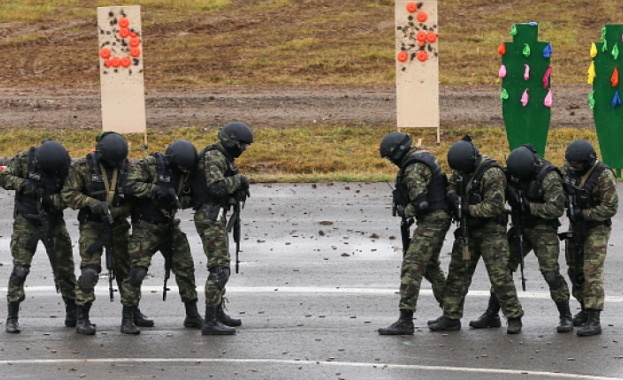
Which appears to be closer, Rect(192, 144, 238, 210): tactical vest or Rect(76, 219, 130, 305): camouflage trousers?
Rect(76, 219, 130, 305): camouflage trousers

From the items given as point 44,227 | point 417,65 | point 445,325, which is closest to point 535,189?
point 445,325

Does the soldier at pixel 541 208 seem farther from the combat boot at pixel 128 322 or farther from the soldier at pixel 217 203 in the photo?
the combat boot at pixel 128 322

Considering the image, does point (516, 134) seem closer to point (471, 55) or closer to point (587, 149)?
point (587, 149)

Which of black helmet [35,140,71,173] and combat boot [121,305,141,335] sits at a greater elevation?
black helmet [35,140,71,173]

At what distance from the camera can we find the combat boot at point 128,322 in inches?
481

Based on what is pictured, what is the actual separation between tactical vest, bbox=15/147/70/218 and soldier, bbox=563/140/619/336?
4622 millimetres

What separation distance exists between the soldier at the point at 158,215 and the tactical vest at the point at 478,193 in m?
2.54

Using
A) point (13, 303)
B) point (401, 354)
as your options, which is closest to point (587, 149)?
point (401, 354)

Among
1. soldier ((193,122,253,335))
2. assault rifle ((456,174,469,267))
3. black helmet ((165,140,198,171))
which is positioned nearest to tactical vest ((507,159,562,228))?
assault rifle ((456,174,469,267))

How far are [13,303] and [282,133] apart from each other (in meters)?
12.1

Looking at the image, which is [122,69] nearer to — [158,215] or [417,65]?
[417,65]

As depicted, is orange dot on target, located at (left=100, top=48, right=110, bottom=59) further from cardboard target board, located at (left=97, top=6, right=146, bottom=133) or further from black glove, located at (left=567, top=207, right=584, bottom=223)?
black glove, located at (left=567, top=207, right=584, bottom=223)

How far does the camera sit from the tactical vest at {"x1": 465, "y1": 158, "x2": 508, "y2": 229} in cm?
1214

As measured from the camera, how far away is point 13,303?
12.3 meters
